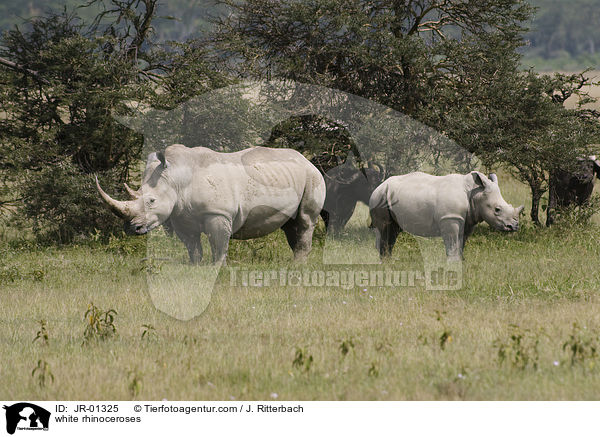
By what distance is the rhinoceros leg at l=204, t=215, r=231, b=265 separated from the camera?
9.49 m

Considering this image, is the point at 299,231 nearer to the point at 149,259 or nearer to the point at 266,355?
the point at 149,259

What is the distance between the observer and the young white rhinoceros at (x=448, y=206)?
9.71 metres

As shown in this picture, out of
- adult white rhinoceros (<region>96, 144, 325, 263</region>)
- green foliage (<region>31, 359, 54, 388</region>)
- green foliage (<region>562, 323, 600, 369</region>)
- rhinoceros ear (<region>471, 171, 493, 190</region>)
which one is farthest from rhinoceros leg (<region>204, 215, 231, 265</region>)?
green foliage (<region>562, 323, 600, 369</region>)

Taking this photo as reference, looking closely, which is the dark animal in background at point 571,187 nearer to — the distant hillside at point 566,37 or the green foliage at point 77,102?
the green foliage at point 77,102

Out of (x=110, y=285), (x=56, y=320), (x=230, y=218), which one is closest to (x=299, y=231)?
(x=230, y=218)

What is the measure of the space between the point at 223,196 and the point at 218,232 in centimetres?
48

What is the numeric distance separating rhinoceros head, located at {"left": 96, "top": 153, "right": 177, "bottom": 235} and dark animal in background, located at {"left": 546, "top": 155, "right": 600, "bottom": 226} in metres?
7.75

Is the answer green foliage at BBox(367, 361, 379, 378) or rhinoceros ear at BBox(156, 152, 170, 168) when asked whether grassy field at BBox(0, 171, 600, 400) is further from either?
rhinoceros ear at BBox(156, 152, 170, 168)

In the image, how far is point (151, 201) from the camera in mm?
9023

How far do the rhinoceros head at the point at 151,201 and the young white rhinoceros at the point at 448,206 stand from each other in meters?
3.21

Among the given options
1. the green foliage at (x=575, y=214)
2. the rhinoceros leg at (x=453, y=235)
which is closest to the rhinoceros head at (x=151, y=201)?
the rhinoceros leg at (x=453, y=235)

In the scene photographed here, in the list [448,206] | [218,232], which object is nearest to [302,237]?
[218,232]

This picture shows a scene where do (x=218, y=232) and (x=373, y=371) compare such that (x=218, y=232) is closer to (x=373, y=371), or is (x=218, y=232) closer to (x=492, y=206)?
(x=492, y=206)

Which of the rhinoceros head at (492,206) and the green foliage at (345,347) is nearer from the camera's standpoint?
the green foliage at (345,347)
